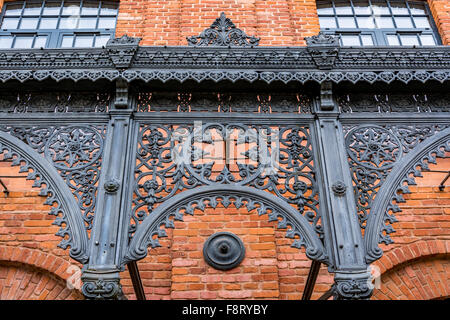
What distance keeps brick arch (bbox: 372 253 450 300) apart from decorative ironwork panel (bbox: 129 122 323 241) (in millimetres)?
1866

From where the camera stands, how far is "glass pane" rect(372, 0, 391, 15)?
649cm

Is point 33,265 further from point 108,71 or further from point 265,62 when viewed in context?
point 265,62

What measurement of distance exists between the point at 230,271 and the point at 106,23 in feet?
14.9

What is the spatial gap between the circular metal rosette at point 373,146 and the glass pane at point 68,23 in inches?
198

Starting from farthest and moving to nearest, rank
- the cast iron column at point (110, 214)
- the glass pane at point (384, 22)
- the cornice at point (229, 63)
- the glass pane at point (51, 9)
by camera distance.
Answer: the glass pane at point (51, 9) < the glass pane at point (384, 22) < the cornice at point (229, 63) < the cast iron column at point (110, 214)

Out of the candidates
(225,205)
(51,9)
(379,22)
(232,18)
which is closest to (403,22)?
(379,22)

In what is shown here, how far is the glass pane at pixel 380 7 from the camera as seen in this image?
649cm

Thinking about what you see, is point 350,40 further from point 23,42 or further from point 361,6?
point 23,42

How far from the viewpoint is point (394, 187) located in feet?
9.86

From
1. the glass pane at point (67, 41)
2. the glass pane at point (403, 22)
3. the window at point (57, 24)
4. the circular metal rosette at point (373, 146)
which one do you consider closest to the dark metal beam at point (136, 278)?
the circular metal rosette at point (373, 146)

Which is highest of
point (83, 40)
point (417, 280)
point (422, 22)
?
point (422, 22)

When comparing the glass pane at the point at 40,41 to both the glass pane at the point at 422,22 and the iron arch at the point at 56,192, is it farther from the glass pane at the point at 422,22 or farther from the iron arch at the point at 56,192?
the glass pane at the point at 422,22

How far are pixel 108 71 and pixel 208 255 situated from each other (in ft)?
7.24
